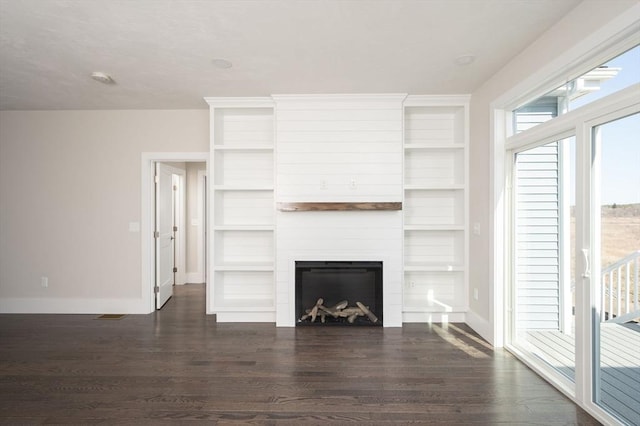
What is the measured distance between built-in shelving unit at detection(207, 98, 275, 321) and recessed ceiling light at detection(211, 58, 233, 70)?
1.03m

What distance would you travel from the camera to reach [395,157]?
3863 millimetres

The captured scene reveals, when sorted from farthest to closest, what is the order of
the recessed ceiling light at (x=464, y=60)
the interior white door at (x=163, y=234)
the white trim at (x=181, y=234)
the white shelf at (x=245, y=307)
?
the white trim at (x=181, y=234) → the interior white door at (x=163, y=234) → the white shelf at (x=245, y=307) → the recessed ceiling light at (x=464, y=60)

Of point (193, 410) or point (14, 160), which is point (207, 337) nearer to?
point (193, 410)

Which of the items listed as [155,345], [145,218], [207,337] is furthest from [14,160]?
[207,337]

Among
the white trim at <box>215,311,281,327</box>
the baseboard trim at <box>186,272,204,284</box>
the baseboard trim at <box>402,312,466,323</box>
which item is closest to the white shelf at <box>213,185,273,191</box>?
the white trim at <box>215,311,281,327</box>

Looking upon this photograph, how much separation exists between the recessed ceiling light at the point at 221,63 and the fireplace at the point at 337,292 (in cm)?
222

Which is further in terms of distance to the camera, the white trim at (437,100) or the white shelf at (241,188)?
the white shelf at (241,188)

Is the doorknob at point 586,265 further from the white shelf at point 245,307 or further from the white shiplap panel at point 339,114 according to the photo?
the white shelf at point 245,307

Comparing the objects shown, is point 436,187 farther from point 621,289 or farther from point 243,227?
point 243,227

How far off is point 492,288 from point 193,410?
2.85m

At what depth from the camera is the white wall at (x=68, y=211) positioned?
4359 millimetres

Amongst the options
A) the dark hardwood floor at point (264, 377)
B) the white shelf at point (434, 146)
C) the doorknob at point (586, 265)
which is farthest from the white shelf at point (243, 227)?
the doorknob at point (586, 265)

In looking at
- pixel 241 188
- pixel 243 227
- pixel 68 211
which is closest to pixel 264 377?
pixel 243 227

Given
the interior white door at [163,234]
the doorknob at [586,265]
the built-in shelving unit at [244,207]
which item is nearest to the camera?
the doorknob at [586,265]
